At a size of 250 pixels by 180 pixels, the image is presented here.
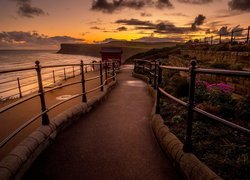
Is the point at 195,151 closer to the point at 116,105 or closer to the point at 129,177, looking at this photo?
the point at 129,177

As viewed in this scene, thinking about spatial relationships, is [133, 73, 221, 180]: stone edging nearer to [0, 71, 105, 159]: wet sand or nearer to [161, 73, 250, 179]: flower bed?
[161, 73, 250, 179]: flower bed

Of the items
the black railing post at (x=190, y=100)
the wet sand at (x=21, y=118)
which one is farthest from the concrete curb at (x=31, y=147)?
the black railing post at (x=190, y=100)

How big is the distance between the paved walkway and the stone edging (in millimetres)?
146

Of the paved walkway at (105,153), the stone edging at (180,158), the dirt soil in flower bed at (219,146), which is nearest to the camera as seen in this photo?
the stone edging at (180,158)

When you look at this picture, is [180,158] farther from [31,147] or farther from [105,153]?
[31,147]

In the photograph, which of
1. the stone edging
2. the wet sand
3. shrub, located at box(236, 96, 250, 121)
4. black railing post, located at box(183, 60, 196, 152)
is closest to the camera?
the stone edging

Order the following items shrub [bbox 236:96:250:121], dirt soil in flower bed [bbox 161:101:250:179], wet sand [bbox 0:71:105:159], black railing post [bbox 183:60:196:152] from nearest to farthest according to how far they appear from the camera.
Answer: dirt soil in flower bed [bbox 161:101:250:179] → black railing post [bbox 183:60:196:152] → wet sand [bbox 0:71:105:159] → shrub [bbox 236:96:250:121]

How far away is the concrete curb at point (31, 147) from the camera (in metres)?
2.18

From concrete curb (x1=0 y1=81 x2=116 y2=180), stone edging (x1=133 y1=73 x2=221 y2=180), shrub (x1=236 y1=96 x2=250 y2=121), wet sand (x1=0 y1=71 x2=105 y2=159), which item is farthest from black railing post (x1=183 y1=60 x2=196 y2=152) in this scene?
wet sand (x1=0 y1=71 x2=105 y2=159)

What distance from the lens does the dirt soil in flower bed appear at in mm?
Result: 2143

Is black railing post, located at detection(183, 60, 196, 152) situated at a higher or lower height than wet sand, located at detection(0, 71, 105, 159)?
higher

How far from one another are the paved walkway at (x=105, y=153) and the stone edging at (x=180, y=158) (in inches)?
5.8

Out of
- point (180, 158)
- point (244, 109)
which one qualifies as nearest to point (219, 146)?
point (180, 158)

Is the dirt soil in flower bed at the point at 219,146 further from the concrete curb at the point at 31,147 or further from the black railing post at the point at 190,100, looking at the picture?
the concrete curb at the point at 31,147
